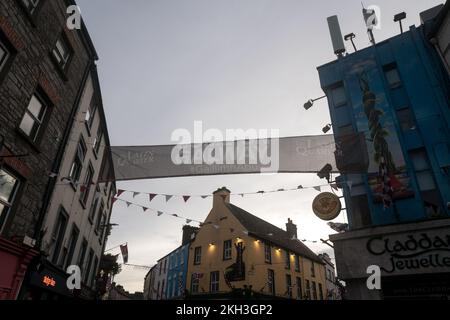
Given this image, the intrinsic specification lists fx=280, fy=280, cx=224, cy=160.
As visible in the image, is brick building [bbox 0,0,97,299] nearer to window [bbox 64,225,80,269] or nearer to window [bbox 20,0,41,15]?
window [bbox 20,0,41,15]

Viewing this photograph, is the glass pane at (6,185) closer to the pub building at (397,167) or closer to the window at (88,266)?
the window at (88,266)

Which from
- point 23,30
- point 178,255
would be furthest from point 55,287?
point 178,255

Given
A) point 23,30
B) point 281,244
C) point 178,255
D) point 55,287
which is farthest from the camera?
point 178,255

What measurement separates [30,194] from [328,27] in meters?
17.1

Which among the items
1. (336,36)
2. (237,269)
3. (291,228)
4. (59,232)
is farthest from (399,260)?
(291,228)

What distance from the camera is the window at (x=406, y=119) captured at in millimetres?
12056

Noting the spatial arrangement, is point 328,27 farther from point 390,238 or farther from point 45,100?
point 45,100

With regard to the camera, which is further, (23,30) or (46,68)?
(46,68)

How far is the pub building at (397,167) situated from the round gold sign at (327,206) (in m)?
0.84

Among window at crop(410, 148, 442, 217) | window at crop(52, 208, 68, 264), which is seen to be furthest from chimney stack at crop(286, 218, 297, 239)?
window at crop(52, 208, 68, 264)

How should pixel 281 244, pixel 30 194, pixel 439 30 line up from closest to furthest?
pixel 30 194, pixel 439 30, pixel 281 244

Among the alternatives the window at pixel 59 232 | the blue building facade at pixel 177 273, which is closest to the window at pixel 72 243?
the window at pixel 59 232

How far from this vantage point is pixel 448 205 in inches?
389

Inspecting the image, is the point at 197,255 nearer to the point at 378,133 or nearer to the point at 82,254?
the point at 82,254
